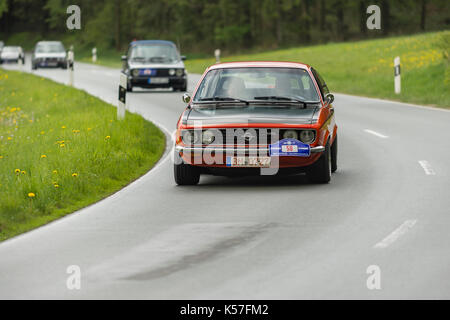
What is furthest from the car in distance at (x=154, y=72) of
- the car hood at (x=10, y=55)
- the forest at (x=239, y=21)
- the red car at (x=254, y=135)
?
the forest at (x=239, y=21)

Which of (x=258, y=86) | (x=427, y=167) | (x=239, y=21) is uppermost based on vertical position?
→ (x=258, y=86)

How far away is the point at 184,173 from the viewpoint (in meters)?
12.1

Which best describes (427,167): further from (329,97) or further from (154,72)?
(154,72)

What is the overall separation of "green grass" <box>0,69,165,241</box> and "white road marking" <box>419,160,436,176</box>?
4003 millimetres

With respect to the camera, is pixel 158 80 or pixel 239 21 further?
pixel 239 21

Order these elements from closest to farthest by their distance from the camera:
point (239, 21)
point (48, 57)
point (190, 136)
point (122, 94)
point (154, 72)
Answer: point (190, 136) < point (122, 94) < point (154, 72) < point (48, 57) < point (239, 21)

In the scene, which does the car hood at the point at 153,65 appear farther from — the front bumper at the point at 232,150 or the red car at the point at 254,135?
the front bumper at the point at 232,150

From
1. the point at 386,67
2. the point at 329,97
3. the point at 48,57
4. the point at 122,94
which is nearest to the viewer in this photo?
the point at 329,97

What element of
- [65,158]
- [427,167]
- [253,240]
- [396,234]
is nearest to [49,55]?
[65,158]

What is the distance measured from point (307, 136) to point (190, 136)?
142 centimetres

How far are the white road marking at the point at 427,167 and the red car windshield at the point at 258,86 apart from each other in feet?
6.17

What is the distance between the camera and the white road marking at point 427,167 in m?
13.0

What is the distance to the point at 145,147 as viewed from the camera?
15648 mm

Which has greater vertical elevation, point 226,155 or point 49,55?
point 226,155
